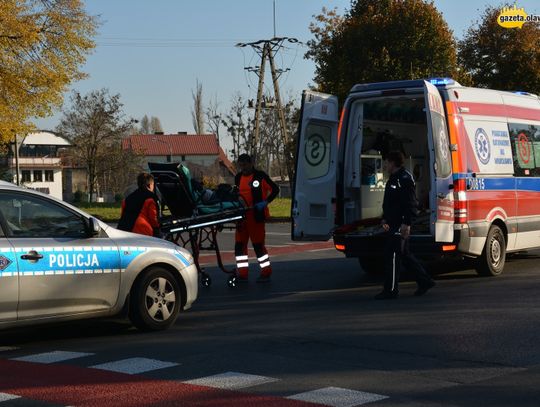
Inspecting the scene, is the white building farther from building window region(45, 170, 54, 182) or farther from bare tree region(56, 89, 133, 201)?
bare tree region(56, 89, 133, 201)

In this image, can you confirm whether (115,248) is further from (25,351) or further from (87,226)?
(25,351)

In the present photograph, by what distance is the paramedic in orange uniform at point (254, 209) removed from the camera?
13.6 meters

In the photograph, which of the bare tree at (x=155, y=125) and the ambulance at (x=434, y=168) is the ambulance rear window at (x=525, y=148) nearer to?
the ambulance at (x=434, y=168)

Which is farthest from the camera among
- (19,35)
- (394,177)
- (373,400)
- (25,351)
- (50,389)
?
(19,35)

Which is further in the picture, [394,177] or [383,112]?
[383,112]

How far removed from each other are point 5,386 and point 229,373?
5.56ft

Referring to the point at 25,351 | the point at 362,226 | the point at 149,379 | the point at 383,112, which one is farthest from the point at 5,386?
the point at 383,112

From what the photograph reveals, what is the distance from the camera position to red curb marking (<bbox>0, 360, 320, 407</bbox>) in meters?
6.27

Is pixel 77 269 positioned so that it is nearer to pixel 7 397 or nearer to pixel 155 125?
pixel 7 397

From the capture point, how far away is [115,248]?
9016mm

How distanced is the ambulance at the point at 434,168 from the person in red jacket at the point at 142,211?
2.44 m

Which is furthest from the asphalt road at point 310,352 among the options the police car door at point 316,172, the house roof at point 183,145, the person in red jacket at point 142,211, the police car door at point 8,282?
the house roof at point 183,145

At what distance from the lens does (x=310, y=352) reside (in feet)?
26.2

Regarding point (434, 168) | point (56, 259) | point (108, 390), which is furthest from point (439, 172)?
point (108, 390)
